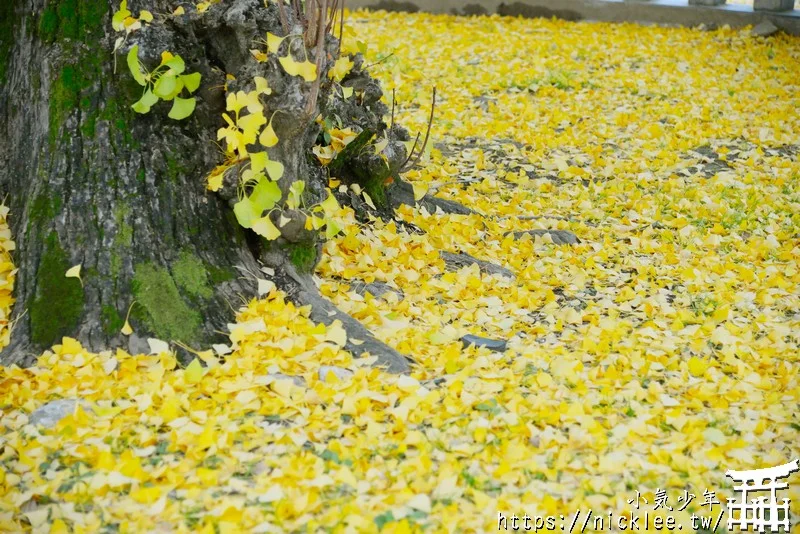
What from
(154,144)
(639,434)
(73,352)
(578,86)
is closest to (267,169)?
(154,144)

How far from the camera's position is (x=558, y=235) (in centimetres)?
474

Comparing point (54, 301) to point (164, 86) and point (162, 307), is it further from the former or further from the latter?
point (164, 86)

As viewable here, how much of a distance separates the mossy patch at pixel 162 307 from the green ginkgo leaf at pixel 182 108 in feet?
1.89

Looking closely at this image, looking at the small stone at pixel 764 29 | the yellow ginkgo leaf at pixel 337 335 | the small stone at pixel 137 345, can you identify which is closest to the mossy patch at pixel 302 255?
the yellow ginkgo leaf at pixel 337 335

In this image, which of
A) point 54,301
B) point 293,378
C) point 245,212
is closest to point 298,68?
point 245,212

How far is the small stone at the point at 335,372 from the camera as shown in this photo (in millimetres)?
3080

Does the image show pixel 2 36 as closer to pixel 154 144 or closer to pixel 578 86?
pixel 154 144

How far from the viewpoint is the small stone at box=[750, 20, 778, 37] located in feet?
28.9

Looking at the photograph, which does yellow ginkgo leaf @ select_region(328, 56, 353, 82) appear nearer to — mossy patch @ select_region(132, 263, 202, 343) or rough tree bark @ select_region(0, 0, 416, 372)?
rough tree bark @ select_region(0, 0, 416, 372)

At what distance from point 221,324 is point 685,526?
179 cm

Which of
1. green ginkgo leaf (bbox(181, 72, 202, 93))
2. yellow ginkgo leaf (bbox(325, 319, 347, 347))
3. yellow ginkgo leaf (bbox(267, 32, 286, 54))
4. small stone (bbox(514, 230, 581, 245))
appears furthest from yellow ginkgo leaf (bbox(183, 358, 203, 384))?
Answer: small stone (bbox(514, 230, 581, 245))

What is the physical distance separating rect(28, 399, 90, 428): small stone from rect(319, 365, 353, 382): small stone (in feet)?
2.66

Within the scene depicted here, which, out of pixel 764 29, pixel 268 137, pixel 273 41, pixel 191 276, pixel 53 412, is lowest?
pixel 53 412

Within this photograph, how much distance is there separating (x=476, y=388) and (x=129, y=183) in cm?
154
